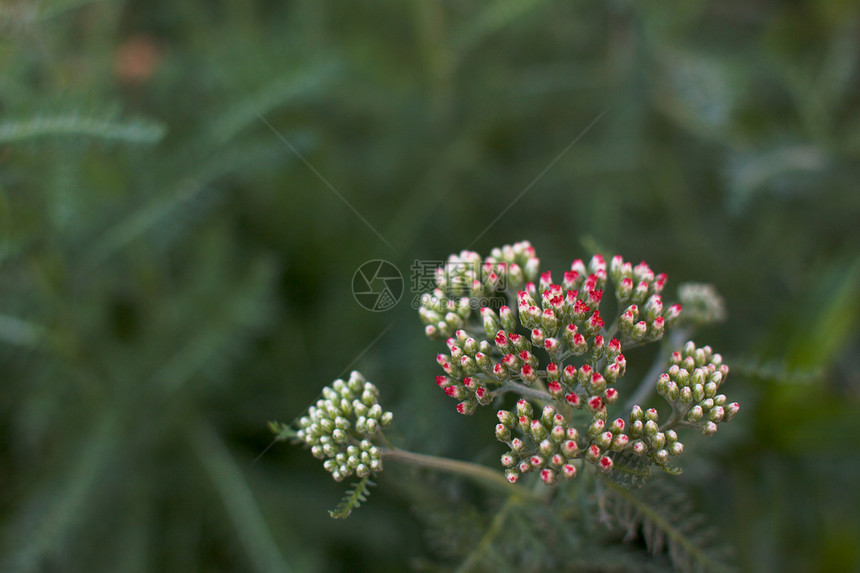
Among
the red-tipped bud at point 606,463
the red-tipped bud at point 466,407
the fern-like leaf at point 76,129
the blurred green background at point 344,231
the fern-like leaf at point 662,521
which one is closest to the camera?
the red-tipped bud at point 606,463

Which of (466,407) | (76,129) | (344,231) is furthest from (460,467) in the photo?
(344,231)

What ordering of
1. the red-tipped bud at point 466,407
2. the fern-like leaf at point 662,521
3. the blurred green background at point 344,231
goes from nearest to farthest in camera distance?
the red-tipped bud at point 466,407, the fern-like leaf at point 662,521, the blurred green background at point 344,231

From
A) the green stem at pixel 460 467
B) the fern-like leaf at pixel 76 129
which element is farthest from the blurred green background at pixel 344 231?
the green stem at pixel 460 467

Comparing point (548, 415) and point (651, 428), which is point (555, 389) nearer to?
point (548, 415)

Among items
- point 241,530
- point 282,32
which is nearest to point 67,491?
point 241,530

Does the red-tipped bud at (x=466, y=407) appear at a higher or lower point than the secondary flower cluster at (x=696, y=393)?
lower

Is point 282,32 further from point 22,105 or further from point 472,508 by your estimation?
point 472,508

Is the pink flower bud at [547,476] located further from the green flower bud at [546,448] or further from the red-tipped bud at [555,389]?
the red-tipped bud at [555,389]

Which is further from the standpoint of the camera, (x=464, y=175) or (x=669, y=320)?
(x=464, y=175)
